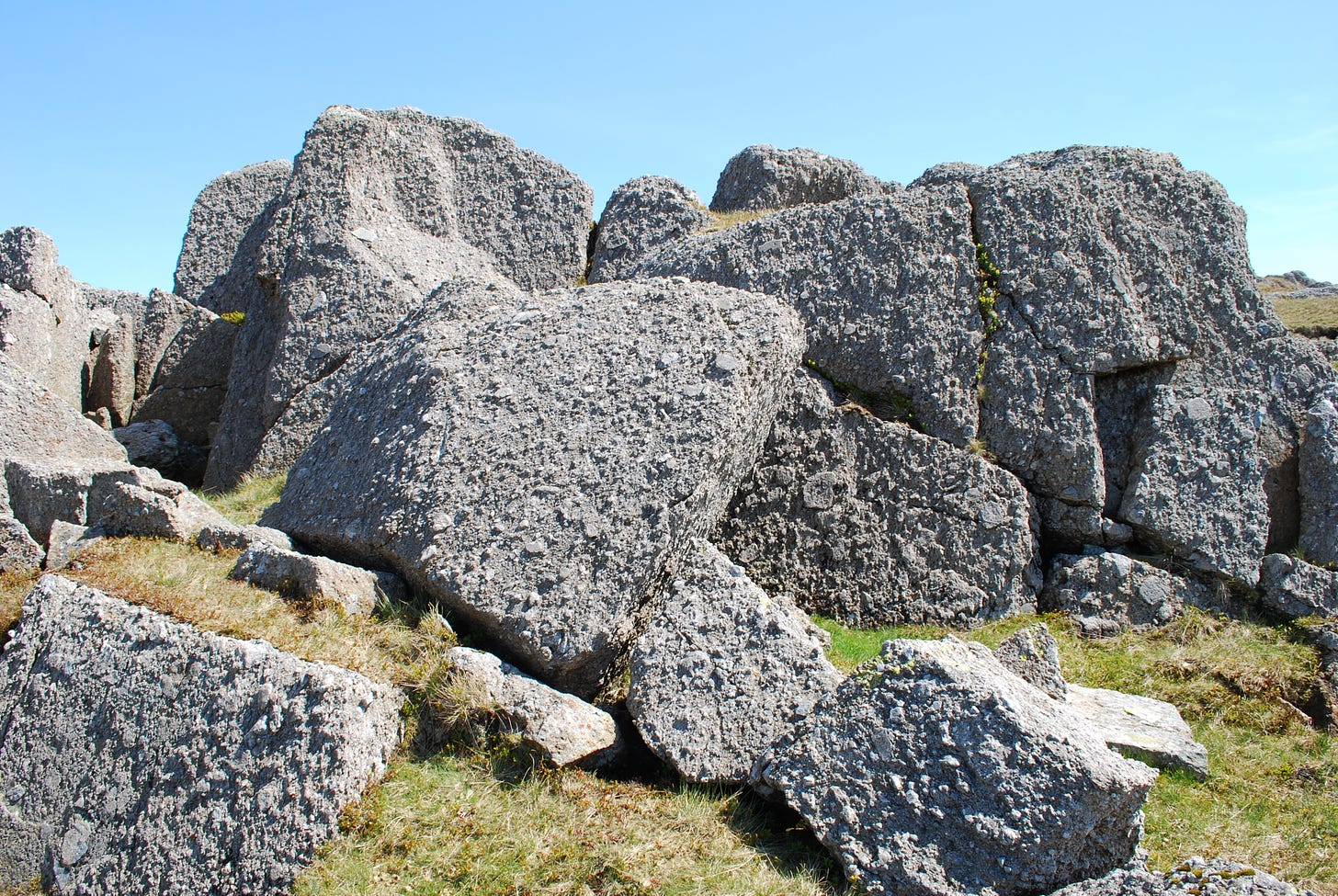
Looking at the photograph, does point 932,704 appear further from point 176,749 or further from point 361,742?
point 176,749

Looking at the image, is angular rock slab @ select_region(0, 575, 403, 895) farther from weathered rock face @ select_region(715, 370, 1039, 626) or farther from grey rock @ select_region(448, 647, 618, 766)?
weathered rock face @ select_region(715, 370, 1039, 626)

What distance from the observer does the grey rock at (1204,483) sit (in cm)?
634

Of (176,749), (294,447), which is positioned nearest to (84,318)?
(294,447)

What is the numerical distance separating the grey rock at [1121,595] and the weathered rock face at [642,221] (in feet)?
14.6

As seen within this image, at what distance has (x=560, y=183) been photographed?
9383mm

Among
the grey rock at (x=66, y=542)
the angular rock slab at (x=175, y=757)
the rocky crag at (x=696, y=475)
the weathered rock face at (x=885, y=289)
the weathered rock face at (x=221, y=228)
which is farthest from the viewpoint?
the weathered rock face at (x=221, y=228)

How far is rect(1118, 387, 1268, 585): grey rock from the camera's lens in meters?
6.34

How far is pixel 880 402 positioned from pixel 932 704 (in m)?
3.14

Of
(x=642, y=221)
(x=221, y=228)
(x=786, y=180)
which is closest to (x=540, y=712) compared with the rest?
(x=642, y=221)

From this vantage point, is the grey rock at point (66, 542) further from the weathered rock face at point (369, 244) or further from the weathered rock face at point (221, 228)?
the weathered rock face at point (221, 228)

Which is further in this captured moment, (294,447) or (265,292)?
(265,292)

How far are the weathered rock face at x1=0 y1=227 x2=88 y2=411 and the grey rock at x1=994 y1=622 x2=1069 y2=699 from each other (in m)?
7.95

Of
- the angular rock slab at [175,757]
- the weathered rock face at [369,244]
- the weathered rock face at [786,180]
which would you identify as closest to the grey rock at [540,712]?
the angular rock slab at [175,757]

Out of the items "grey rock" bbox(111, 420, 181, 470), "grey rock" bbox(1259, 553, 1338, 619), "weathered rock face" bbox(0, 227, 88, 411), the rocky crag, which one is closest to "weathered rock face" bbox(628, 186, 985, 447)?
the rocky crag
